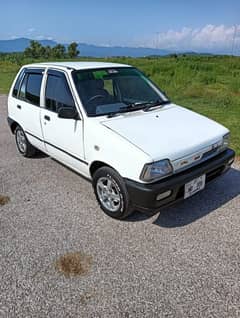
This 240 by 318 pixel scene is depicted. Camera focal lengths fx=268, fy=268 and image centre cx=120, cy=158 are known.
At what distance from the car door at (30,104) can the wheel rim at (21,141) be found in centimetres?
23

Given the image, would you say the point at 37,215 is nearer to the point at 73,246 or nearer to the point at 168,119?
the point at 73,246

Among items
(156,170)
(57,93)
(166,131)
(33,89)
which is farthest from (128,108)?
(33,89)

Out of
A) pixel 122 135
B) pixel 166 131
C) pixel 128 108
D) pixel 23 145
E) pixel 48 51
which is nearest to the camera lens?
Result: pixel 122 135

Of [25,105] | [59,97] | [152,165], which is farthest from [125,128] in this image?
[25,105]

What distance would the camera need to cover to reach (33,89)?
4.14m

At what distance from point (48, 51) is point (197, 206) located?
82671 millimetres

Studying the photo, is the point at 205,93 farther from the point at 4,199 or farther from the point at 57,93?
the point at 4,199

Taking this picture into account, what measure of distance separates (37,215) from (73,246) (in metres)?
0.76

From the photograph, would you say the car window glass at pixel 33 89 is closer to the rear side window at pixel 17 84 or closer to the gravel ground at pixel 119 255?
the rear side window at pixel 17 84

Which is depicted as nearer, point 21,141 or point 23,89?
point 23,89

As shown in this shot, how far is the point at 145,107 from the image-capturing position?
11.2 ft

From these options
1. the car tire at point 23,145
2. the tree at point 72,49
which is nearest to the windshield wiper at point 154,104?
the car tire at point 23,145

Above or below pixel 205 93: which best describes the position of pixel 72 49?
above

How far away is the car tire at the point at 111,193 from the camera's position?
2728 millimetres
